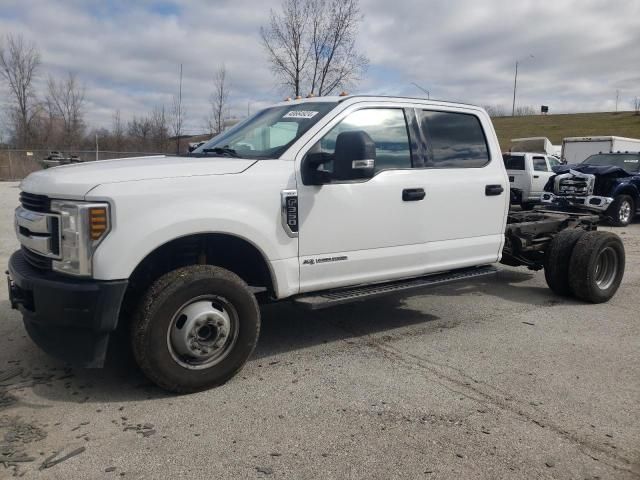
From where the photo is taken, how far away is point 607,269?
21.1 feet

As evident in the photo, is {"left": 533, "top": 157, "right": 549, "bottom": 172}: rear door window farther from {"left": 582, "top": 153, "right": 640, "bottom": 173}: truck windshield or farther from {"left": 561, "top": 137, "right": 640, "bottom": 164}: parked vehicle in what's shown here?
{"left": 561, "top": 137, "right": 640, "bottom": 164}: parked vehicle

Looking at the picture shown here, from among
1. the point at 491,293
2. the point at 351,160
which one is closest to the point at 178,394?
the point at 351,160

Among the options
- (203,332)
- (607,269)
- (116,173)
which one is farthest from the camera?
(607,269)

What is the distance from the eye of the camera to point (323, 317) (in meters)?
5.54

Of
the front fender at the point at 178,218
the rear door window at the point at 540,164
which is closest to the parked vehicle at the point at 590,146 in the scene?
the rear door window at the point at 540,164

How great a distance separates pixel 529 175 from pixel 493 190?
13.5 metres

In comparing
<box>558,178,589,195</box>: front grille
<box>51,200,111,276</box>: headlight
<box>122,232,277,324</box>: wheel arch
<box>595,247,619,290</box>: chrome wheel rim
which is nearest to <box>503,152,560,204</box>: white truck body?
<box>558,178,589,195</box>: front grille

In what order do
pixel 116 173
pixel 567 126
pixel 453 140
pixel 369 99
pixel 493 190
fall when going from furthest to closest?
1. pixel 567 126
2. pixel 493 190
3. pixel 453 140
4. pixel 369 99
5. pixel 116 173

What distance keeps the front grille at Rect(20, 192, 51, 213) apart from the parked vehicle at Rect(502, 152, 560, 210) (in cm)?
1571

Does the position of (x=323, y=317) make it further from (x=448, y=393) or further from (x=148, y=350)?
(x=148, y=350)

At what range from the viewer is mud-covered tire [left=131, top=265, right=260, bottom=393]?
3438 mm

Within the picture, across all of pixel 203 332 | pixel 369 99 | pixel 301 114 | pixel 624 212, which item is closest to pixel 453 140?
pixel 369 99

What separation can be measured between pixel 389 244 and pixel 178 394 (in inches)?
79.5

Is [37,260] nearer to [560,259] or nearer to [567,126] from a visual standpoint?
[560,259]
